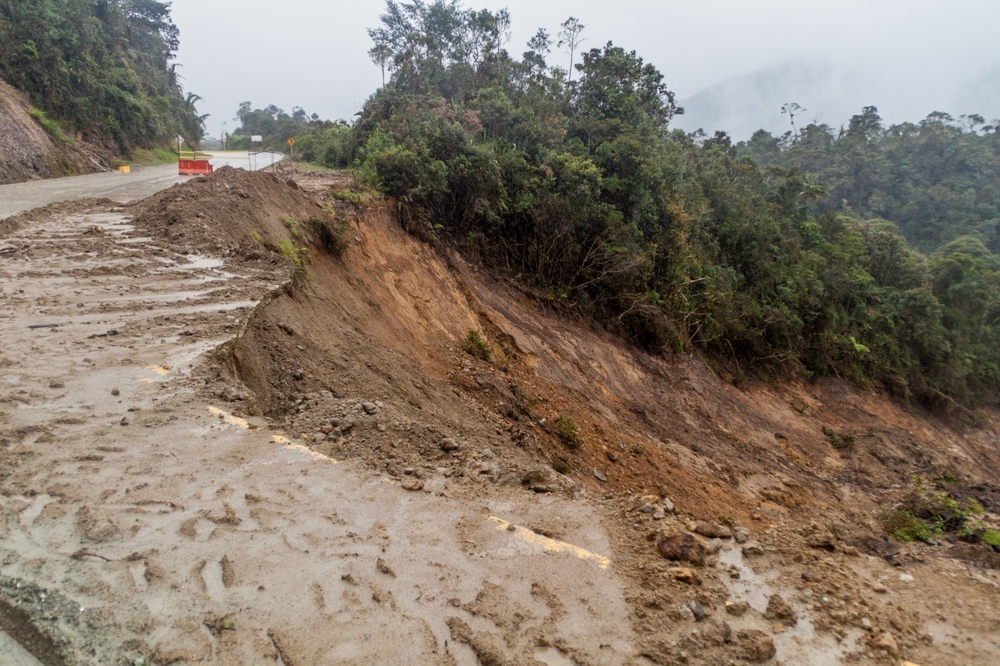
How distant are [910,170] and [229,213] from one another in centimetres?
4758

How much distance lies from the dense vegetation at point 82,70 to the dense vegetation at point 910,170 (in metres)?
36.4

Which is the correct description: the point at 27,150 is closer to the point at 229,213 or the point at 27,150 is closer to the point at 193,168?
the point at 193,168

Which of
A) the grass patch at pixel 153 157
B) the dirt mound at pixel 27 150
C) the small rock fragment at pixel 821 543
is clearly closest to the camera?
the small rock fragment at pixel 821 543

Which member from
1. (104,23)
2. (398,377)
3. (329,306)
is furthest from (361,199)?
(104,23)

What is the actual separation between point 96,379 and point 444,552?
315 cm

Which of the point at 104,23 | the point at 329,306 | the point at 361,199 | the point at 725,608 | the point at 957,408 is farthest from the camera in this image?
the point at 104,23

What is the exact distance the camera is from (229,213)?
8359 mm

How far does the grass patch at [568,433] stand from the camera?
873 cm

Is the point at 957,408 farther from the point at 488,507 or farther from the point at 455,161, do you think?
the point at 488,507

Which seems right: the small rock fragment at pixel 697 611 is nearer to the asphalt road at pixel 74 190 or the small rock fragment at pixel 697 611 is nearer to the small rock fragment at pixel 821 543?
the small rock fragment at pixel 821 543

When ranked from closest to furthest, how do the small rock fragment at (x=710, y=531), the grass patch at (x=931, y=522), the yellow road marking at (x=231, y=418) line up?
the small rock fragment at (x=710, y=531)
the yellow road marking at (x=231, y=418)
the grass patch at (x=931, y=522)

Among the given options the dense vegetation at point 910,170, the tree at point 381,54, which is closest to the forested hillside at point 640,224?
the tree at point 381,54

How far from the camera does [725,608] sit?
120 inches

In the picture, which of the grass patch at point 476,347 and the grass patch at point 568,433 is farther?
the grass patch at point 476,347
